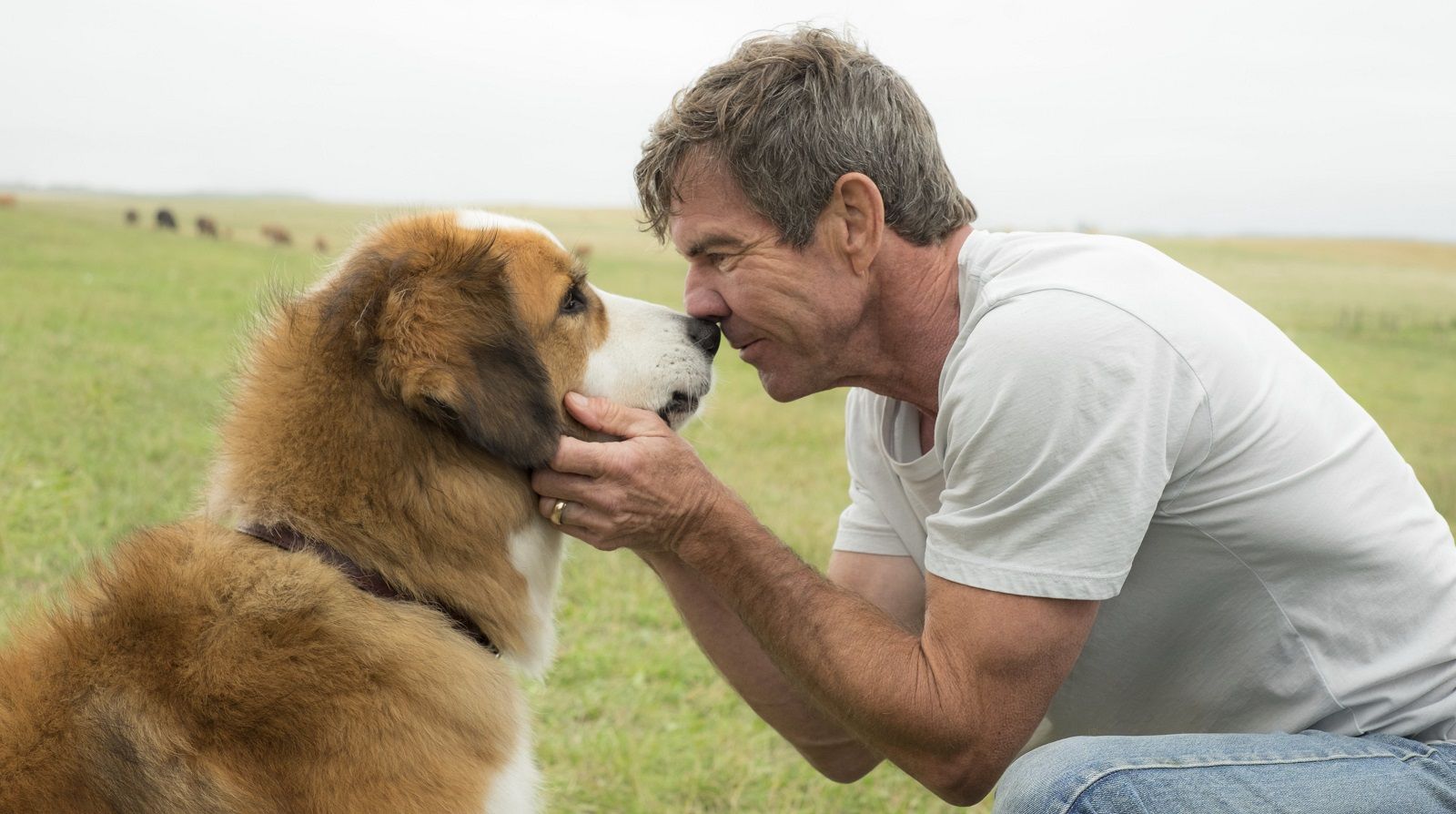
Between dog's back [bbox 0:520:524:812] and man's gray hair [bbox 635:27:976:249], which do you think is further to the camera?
man's gray hair [bbox 635:27:976:249]

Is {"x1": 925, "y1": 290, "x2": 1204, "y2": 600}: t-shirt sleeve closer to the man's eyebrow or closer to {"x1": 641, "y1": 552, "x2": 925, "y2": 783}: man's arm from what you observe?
the man's eyebrow

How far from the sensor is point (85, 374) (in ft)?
27.3

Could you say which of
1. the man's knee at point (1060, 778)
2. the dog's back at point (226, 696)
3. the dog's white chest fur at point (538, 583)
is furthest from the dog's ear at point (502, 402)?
the man's knee at point (1060, 778)

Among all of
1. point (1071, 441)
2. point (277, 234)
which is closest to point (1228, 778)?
point (1071, 441)

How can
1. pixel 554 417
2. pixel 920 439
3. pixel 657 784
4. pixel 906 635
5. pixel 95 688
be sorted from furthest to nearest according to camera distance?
pixel 657 784, pixel 920 439, pixel 906 635, pixel 554 417, pixel 95 688

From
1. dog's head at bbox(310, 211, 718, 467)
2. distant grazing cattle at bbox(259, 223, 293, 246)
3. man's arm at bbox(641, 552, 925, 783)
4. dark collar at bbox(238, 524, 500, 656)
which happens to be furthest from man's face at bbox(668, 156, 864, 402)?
distant grazing cattle at bbox(259, 223, 293, 246)

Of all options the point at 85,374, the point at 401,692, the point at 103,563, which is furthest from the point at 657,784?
the point at 85,374

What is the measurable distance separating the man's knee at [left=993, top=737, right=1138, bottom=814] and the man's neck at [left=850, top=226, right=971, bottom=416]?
91 centimetres

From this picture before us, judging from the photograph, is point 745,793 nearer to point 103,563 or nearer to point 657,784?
point 657,784

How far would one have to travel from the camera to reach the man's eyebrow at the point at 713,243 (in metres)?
2.76

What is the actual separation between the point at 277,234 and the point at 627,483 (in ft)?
76.5

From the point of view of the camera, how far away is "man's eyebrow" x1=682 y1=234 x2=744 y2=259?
2.76 meters

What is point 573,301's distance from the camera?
2.51 metres

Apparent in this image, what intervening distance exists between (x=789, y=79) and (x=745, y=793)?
225 centimetres
